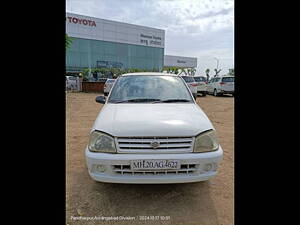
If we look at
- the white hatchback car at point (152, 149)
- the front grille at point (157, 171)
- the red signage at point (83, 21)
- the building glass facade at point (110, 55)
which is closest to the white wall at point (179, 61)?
the building glass facade at point (110, 55)

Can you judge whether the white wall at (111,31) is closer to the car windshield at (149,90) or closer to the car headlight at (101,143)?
the car windshield at (149,90)

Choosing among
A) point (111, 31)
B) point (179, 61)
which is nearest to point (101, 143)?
point (111, 31)

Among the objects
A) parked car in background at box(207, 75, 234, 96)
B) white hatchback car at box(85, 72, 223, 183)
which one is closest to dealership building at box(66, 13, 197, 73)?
parked car in background at box(207, 75, 234, 96)

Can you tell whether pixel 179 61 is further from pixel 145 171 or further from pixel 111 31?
pixel 145 171

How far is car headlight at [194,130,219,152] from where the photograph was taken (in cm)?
232

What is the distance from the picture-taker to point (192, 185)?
279 centimetres

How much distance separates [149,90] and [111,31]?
125ft

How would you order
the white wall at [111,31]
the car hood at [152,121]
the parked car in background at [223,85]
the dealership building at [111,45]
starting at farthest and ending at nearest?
the dealership building at [111,45] → the white wall at [111,31] → the parked car in background at [223,85] → the car hood at [152,121]

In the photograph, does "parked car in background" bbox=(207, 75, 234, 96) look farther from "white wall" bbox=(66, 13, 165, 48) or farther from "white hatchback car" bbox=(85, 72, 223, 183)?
"white wall" bbox=(66, 13, 165, 48)

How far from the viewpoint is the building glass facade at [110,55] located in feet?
114

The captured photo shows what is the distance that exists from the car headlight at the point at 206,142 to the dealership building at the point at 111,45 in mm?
32094

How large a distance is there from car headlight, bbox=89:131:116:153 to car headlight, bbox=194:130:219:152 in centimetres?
89
